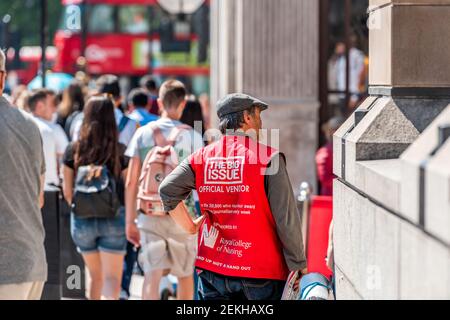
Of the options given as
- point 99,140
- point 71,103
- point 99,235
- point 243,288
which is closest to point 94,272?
point 99,235

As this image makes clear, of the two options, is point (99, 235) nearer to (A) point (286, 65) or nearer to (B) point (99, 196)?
(B) point (99, 196)

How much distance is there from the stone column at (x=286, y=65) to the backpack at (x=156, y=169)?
4.39 meters

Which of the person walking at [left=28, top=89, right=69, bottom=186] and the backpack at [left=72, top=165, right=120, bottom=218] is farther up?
the person walking at [left=28, top=89, right=69, bottom=186]

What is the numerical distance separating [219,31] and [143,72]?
25183 millimetres

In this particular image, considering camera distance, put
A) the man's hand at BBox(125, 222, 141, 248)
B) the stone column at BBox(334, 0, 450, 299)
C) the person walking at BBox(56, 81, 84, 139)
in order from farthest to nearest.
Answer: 1. the person walking at BBox(56, 81, 84, 139)
2. the man's hand at BBox(125, 222, 141, 248)
3. the stone column at BBox(334, 0, 450, 299)

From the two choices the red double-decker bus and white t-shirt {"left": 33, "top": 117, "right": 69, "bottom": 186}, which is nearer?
white t-shirt {"left": 33, "top": 117, "right": 69, "bottom": 186}

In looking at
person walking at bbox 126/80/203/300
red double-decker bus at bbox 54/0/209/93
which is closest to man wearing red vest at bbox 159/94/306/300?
person walking at bbox 126/80/203/300

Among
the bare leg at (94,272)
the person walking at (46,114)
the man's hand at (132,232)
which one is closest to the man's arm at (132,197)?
the man's hand at (132,232)

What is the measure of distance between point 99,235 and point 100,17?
33253 millimetres

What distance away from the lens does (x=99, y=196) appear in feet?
29.1

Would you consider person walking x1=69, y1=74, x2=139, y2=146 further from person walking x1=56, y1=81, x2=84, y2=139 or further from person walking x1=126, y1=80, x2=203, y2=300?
person walking x1=56, y1=81, x2=84, y2=139

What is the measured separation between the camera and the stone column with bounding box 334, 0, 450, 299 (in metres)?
4.20

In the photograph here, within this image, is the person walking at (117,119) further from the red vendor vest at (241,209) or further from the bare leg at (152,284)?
the red vendor vest at (241,209)

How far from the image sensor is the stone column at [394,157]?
420 cm
